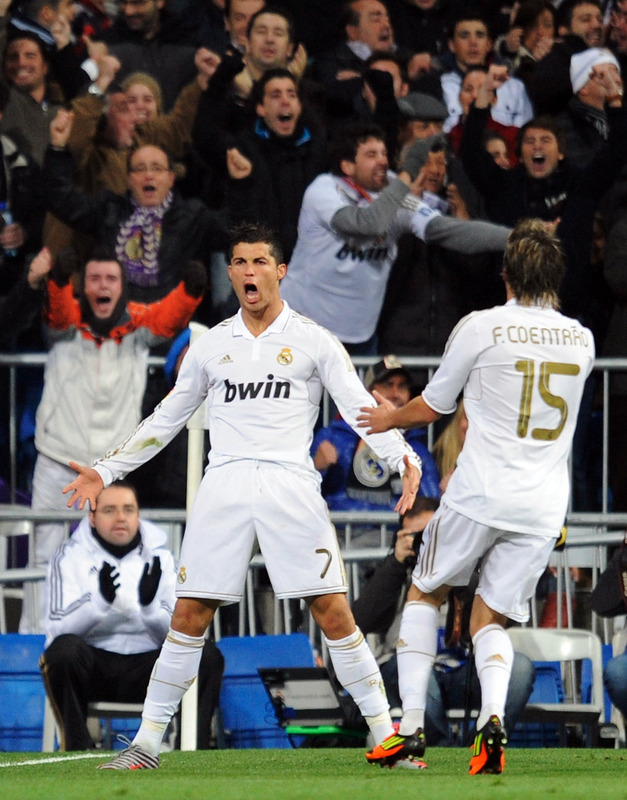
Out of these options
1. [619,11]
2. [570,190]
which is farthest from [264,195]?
[619,11]

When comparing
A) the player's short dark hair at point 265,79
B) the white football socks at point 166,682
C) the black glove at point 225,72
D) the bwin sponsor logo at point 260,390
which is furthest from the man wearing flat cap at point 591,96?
the white football socks at point 166,682

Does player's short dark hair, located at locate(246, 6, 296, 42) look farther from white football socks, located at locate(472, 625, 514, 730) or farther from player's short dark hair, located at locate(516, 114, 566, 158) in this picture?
white football socks, located at locate(472, 625, 514, 730)

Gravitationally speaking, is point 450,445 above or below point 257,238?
below

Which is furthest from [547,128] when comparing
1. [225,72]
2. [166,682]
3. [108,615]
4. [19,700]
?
[166,682]

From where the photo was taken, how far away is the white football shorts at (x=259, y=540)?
619cm

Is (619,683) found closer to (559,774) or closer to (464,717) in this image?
(464,717)

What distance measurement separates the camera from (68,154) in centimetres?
1016

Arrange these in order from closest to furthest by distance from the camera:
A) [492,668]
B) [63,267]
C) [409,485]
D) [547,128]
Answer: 1. [492,668]
2. [409,485]
3. [63,267]
4. [547,128]

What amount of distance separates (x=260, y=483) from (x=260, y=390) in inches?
15.6

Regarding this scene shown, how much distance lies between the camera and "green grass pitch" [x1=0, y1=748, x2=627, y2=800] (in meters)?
4.91

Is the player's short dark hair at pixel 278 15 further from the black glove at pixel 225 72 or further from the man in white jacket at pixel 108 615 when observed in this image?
the man in white jacket at pixel 108 615

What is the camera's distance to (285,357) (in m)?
6.38

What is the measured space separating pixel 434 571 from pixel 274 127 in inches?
191

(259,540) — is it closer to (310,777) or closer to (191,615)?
(191,615)
